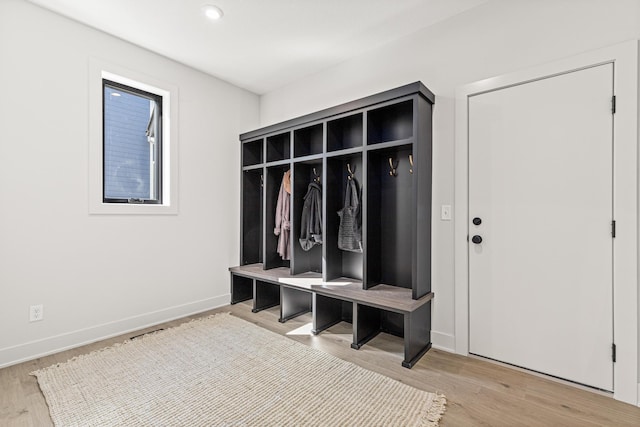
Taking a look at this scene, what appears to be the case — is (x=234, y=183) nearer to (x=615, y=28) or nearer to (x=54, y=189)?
(x=54, y=189)

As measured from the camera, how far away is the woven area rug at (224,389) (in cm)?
161

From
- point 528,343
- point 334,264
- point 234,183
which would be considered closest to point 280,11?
point 234,183

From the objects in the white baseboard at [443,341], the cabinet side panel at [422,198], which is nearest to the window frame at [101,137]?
the cabinet side panel at [422,198]

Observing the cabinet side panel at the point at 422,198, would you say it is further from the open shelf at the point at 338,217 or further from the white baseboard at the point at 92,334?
the white baseboard at the point at 92,334

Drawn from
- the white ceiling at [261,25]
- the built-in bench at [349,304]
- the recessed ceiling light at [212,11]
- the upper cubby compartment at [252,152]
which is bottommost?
the built-in bench at [349,304]

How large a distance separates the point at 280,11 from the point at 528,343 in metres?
3.02

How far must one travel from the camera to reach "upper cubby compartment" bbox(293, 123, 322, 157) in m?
3.17

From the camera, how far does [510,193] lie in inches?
84.6

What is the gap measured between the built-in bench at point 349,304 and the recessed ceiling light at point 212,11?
2315 millimetres

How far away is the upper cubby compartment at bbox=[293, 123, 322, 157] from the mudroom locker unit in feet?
0.04

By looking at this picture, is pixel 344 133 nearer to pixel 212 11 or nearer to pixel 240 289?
pixel 212 11

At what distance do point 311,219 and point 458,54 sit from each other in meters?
1.90

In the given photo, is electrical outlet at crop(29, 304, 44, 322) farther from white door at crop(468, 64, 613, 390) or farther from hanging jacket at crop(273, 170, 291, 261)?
white door at crop(468, 64, 613, 390)

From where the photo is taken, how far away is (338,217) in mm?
2957
